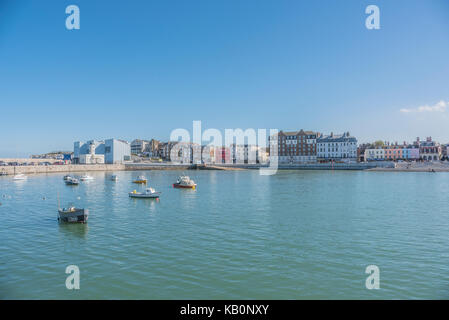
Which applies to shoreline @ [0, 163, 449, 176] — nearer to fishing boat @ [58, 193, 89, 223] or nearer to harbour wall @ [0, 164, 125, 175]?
harbour wall @ [0, 164, 125, 175]

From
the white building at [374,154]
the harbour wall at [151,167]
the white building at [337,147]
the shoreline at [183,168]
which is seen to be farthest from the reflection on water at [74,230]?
the white building at [374,154]

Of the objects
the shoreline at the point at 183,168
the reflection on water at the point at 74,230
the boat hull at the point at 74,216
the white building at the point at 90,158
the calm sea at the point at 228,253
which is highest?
the white building at the point at 90,158

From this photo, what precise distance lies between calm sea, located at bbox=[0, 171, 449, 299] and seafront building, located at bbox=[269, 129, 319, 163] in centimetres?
12875

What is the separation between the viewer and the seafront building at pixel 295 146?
16150 cm

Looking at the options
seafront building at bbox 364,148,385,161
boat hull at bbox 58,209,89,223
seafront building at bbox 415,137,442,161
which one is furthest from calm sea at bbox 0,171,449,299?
seafront building at bbox 415,137,442,161

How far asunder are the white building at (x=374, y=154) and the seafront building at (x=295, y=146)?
29434 millimetres

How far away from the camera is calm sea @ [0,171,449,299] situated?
1424 cm

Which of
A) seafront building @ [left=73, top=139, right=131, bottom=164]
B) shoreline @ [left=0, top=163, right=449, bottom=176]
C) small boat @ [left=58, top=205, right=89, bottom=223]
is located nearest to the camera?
small boat @ [left=58, top=205, right=89, bottom=223]

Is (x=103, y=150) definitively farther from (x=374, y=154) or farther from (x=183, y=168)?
(x=374, y=154)

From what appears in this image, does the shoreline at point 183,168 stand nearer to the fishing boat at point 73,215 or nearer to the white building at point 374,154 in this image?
the white building at point 374,154

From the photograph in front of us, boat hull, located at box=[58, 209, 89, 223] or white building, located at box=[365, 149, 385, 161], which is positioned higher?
white building, located at box=[365, 149, 385, 161]

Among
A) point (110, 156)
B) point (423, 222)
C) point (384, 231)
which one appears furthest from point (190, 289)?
point (110, 156)

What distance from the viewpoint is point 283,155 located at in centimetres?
16762
